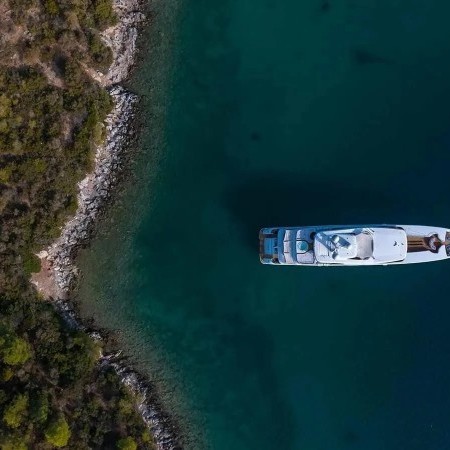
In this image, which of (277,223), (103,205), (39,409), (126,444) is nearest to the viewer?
(39,409)

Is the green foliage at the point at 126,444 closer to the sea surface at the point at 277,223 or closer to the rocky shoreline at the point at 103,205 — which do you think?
the rocky shoreline at the point at 103,205

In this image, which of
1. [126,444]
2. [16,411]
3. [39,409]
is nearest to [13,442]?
[16,411]

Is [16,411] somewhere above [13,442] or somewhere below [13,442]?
above

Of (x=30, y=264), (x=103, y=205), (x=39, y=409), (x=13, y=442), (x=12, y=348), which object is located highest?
(x=103, y=205)

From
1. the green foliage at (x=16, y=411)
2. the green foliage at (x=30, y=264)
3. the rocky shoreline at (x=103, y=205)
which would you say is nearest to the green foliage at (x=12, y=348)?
the green foliage at (x=16, y=411)

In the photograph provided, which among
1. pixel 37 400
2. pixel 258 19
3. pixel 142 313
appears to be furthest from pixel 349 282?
pixel 37 400

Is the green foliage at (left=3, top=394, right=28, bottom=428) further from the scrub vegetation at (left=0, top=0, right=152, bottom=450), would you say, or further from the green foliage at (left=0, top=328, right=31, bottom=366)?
the green foliage at (left=0, top=328, right=31, bottom=366)

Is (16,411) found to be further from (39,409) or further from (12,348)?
(12,348)
